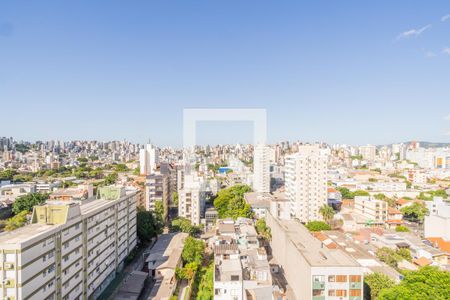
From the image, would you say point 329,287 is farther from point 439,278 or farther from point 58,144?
point 58,144

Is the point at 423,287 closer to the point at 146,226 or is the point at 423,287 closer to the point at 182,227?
the point at 182,227

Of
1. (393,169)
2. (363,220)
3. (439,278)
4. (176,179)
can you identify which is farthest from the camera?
(393,169)

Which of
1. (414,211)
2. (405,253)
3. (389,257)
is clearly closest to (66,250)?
(389,257)

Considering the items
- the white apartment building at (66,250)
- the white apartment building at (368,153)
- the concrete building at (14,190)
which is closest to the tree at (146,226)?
the white apartment building at (66,250)

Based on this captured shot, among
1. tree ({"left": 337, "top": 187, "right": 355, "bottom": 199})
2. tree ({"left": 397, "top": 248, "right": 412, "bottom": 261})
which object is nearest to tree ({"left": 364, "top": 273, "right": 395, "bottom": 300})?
tree ({"left": 397, "top": 248, "right": 412, "bottom": 261})

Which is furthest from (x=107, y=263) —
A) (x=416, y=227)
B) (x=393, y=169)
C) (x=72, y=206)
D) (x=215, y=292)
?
(x=393, y=169)

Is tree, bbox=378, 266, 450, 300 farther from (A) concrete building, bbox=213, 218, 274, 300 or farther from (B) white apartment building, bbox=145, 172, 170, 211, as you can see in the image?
(B) white apartment building, bbox=145, 172, 170, 211

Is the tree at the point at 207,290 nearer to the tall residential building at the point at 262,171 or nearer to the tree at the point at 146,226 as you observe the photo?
the tree at the point at 146,226

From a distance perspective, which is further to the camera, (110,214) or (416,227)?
(416,227)
